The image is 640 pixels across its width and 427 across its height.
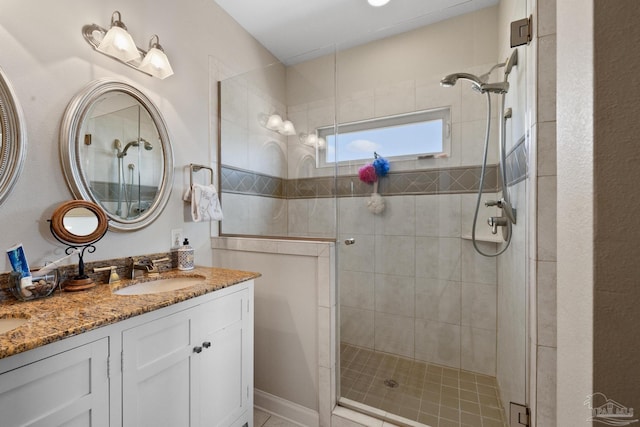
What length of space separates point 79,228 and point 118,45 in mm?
891

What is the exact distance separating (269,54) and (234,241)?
1.79m

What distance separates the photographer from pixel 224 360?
1274 mm

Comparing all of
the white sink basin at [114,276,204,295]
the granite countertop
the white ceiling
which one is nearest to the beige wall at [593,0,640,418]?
the granite countertop

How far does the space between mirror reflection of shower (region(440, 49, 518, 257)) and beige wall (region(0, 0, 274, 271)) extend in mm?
1640

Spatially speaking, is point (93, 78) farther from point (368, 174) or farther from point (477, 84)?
point (477, 84)

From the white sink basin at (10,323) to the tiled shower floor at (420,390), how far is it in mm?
1443

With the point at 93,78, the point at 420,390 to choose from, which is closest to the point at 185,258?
the point at 93,78

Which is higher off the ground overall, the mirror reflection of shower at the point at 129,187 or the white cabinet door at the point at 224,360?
the mirror reflection of shower at the point at 129,187

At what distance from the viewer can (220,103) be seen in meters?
1.96

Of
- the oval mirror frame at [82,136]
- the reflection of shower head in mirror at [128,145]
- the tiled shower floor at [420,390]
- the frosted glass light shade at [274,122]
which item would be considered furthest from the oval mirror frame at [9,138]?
the tiled shower floor at [420,390]

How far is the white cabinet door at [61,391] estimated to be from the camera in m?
0.67

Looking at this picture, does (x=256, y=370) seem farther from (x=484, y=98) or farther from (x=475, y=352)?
(x=484, y=98)

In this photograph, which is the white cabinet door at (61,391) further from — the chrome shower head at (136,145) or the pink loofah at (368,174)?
the pink loofah at (368,174)

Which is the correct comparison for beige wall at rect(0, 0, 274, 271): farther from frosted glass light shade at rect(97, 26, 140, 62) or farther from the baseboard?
the baseboard
